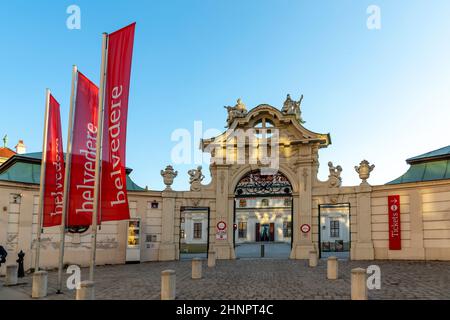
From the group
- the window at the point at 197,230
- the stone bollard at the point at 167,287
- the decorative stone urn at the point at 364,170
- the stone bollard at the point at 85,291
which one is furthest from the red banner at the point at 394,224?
the window at the point at 197,230

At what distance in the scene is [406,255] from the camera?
2306 cm

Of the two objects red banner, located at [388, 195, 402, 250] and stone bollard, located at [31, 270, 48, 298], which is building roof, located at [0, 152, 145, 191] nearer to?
stone bollard, located at [31, 270, 48, 298]

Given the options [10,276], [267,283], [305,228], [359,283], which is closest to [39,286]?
[10,276]

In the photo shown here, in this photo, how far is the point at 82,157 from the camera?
13641mm

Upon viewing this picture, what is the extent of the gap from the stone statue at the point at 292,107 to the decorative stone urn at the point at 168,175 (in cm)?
844

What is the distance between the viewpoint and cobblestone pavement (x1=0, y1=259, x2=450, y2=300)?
12.6 metres

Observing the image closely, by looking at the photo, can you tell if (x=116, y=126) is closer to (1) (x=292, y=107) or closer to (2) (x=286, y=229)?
(1) (x=292, y=107)

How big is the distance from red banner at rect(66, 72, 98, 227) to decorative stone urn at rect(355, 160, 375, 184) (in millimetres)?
16628

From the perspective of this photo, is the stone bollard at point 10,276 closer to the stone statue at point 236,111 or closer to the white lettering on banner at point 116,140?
the white lettering on banner at point 116,140

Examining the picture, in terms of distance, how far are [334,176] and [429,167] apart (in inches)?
216

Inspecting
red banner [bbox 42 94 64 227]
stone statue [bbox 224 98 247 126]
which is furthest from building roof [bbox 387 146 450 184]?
red banner [bbox 42 94 64 227]

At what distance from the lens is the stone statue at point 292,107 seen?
1080 inches

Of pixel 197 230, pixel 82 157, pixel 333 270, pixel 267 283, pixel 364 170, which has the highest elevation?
pixel 364 170

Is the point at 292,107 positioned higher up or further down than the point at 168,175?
higher up
